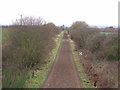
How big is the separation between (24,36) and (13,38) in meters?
1.02

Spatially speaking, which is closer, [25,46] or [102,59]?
[25,46]

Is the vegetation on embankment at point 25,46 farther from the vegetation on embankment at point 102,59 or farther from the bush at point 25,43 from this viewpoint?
the vegetation on embankment at point 102,59

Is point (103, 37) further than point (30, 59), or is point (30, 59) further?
point (103, 37)

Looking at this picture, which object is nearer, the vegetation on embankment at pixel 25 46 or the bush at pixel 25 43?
the vegetation on embankment at pixel 25 46

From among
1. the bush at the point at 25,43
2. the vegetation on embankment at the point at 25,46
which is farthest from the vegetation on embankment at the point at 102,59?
the bush at the point at 25,43

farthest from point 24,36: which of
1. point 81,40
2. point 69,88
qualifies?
point 81,40

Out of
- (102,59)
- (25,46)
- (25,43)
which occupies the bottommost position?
(102,59)

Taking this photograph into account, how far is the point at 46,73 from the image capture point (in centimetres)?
1631

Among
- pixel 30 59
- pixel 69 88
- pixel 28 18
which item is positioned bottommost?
pixel 69 88

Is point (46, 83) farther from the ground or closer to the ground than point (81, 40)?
closer to the ground

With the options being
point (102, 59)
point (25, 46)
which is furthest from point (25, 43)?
point (102, 59)

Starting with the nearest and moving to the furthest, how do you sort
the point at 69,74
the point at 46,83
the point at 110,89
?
the point at 110,89 → the point at 46,83 → the point at 69,74

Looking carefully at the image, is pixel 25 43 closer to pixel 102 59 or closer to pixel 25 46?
pixel 25 46

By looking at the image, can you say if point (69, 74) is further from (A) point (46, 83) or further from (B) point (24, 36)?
(B) point (24, 36)
